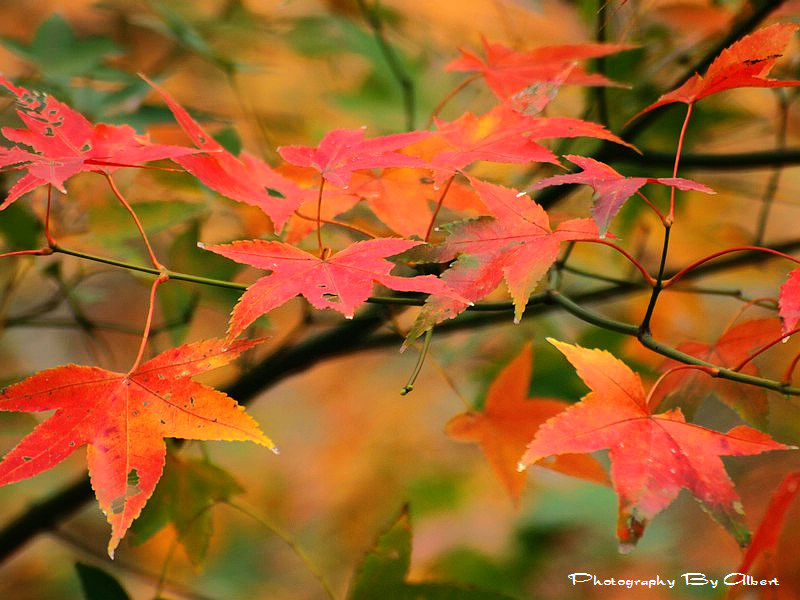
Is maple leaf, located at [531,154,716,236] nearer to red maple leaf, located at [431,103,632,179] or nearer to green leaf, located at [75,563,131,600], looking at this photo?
red maple leaf, located at [431,103,632,179]

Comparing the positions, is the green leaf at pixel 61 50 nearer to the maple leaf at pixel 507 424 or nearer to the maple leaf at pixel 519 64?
the maple leaf at pixel 519 64

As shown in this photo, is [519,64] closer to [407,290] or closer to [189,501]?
[407,290]

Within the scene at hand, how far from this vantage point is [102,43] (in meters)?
0.87

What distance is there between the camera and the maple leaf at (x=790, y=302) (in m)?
0.38

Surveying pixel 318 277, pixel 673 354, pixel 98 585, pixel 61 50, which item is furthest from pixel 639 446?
pixel 61 50

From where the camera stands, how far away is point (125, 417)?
426 mm

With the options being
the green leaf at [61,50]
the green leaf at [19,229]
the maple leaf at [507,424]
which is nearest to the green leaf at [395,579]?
the maple leaf at [507,424]

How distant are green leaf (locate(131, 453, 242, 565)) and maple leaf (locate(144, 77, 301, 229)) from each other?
0.72 feet

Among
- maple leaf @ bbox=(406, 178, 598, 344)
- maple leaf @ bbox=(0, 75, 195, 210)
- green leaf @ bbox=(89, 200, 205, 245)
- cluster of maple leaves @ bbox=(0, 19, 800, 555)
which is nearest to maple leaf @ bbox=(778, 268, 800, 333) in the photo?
cluster of maple leaves @ bbox=(0, 19, 800, 555)

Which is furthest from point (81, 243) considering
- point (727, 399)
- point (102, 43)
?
point (727, 399)

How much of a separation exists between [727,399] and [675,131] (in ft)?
1.58

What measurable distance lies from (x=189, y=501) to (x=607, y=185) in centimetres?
41

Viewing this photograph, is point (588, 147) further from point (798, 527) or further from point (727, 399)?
point (798, 527)

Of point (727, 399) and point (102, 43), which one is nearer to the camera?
point (727, 399)
